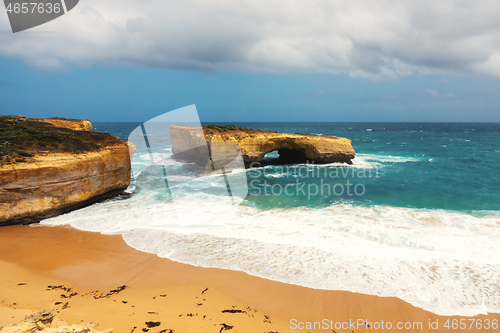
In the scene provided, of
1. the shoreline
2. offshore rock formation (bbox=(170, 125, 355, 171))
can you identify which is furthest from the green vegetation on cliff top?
offshore rock formation (bbox=(170, 125, 355, 171))

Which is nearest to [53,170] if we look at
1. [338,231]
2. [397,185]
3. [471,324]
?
[338,231]

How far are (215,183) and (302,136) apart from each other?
9080 millimetres

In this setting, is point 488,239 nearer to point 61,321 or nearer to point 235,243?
point 235,243

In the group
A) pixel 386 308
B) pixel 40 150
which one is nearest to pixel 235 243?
pixel 386 308

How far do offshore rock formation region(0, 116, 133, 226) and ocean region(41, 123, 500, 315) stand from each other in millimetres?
714

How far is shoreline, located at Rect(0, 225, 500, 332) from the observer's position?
5262 mm

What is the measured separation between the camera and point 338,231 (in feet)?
30.4

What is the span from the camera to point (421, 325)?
5.33 meters

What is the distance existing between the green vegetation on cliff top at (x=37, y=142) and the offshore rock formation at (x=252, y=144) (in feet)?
26.3

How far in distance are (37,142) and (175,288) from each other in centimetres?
935

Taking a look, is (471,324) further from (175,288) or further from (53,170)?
(53,170)

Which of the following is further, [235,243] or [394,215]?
[394,215]

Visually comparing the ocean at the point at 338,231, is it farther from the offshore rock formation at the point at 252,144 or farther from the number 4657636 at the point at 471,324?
the offshore rock formation at the point at 252,144

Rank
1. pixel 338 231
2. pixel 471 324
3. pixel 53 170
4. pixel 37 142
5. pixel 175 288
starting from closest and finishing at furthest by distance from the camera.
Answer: pixel 471 324 < pixel 175 288 < pixel 338 231 < pixel 53 170 < pixel 37 142
